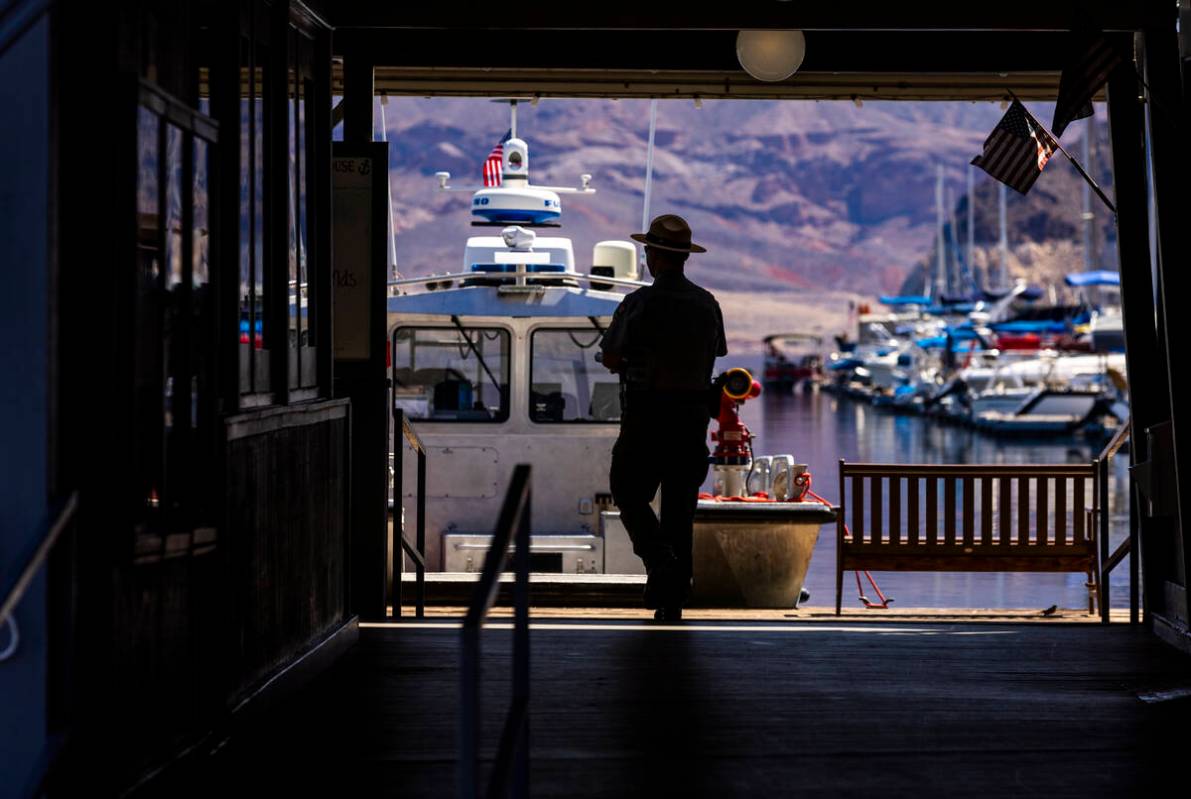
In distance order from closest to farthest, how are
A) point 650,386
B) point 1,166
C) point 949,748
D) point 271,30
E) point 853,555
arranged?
point 1,166 → point 949,748 → point 271,30 → point 650,386 → point 853,555

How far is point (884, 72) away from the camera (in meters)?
9.73

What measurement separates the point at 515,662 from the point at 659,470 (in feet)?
13.3

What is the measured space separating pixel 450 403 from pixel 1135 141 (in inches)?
279

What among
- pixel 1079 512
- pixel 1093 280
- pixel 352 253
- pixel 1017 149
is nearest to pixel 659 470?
pixel 352 253

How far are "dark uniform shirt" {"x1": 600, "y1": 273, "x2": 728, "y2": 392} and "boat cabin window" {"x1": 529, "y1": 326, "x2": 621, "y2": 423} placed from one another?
585 centimetres

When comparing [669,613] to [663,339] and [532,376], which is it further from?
[532,376]

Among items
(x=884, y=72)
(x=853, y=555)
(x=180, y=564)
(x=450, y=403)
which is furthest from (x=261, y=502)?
(x=450, y=403)

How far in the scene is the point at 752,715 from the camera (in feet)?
22.2

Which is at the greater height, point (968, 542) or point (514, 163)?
point (514, 163)

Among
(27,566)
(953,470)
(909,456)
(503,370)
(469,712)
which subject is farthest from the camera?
(909,456)

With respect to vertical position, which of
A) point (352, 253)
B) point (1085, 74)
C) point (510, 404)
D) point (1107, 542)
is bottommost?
point (1107, 542)

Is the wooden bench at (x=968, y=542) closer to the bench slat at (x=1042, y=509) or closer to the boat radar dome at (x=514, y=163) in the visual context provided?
the bench slat at (x=1042, y=509)

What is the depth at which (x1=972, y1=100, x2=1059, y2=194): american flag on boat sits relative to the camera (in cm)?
1026

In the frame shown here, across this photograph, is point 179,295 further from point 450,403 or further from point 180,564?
point 450,403
